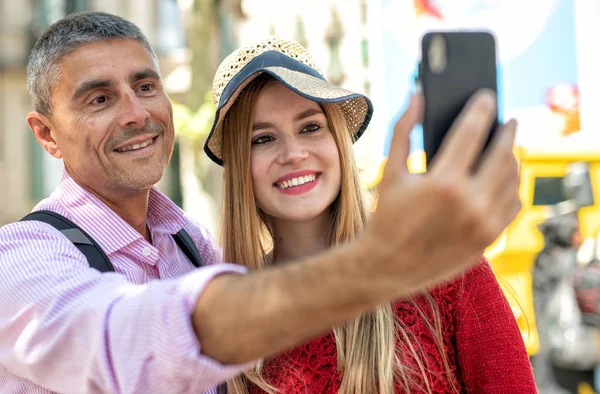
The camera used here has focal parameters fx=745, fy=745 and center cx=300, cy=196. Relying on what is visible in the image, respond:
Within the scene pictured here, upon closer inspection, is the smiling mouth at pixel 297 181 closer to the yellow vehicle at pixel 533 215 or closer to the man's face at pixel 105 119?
the man's face at pixel 105 119

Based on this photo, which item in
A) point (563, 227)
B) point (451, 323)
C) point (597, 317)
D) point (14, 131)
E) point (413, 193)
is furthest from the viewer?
point (14, 131)

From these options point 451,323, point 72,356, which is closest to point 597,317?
point 451,323

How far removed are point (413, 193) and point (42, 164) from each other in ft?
56.6

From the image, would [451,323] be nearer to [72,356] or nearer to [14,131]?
[72,356]

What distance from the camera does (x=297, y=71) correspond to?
2.54 metres

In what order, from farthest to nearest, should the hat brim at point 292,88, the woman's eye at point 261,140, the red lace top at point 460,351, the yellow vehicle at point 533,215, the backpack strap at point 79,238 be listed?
the yellow vehicle at point 533,215 → the woman's eye at point 261,140 → the hat brim at point 292,88 → the red lace top at point 460,351 → the backpack strap at point 79,238

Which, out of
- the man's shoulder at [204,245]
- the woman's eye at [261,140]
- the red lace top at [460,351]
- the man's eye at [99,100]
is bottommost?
the red lace top at [460,351]

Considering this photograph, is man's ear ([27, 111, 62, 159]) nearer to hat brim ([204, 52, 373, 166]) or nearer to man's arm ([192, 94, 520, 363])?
hat brim ([204, 52, 373, 166])

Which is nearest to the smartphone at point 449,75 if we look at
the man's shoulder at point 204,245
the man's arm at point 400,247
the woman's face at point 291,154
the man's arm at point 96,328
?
the man's arm at point 400,247

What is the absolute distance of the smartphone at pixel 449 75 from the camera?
115 centimetres

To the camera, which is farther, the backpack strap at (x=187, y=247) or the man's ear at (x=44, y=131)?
the backpack strap at (x=187, y=247)

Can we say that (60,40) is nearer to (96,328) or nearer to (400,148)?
(96,328)

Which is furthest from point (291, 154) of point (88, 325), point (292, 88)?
point (88, 325)

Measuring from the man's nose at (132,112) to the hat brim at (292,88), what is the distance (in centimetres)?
26
